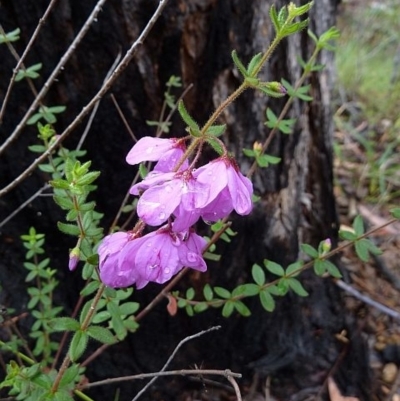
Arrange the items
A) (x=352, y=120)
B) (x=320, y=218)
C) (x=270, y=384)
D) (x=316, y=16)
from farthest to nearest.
→ (x=352, y=120) < (x=320, y=218) < (x=270, y=384) < (x=316, y=16)

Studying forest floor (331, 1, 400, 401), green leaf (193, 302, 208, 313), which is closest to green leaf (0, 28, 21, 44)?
green leaf (193, 302, 208, 313)

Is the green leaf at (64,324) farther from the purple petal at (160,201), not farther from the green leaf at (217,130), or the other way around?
the green leaf at (217,130)

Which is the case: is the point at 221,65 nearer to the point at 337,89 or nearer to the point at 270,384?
the point at 270,384

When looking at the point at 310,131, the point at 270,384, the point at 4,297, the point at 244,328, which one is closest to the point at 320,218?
the point at 310,131

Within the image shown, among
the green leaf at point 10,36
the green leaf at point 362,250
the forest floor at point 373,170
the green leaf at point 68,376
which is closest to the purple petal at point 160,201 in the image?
the green leaf at point 68,376

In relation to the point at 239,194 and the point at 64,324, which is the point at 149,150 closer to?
the point at 239,194

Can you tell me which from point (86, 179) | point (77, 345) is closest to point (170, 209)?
point (86, 179)
